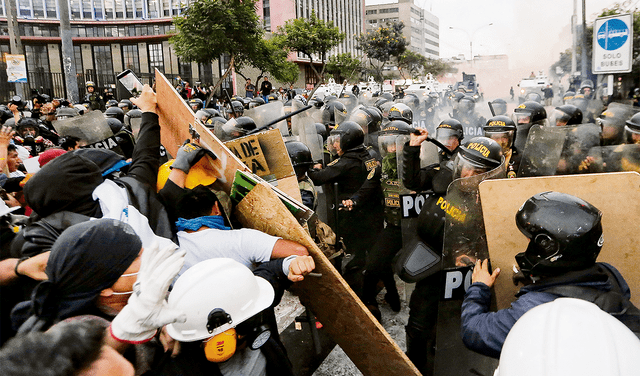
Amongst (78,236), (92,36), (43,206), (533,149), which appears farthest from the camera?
(92,36)

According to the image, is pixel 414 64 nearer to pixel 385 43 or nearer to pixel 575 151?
pixel 385 43

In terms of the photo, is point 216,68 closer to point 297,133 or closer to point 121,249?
point 297,133

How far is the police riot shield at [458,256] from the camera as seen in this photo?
2223mm

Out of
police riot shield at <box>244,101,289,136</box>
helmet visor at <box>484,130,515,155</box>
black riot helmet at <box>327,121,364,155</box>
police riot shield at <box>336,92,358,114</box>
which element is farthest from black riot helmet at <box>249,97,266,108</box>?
→ helmet visor at <box>484,130,515,155</box>

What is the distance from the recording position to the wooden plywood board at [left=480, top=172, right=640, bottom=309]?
1.96 meters

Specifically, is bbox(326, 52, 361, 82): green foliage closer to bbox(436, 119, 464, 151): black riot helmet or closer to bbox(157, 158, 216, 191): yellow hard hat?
bbox(436, 119, 464, 151): black riot helmet

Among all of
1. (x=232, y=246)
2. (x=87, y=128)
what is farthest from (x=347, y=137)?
(x=87, y=128)

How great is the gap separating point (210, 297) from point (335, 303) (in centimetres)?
69

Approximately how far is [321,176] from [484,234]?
243 centimetres

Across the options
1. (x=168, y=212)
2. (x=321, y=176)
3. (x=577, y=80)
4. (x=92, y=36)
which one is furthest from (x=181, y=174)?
(x=92, y=36)

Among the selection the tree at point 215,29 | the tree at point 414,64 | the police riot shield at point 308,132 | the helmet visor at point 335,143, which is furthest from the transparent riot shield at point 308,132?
the tree at point 414,64

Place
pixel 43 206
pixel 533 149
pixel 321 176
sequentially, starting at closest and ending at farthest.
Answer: pixel 43 206
pixel 533 149
pixel 321 176

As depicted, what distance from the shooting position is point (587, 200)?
200cm

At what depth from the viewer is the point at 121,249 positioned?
57.7 inches
